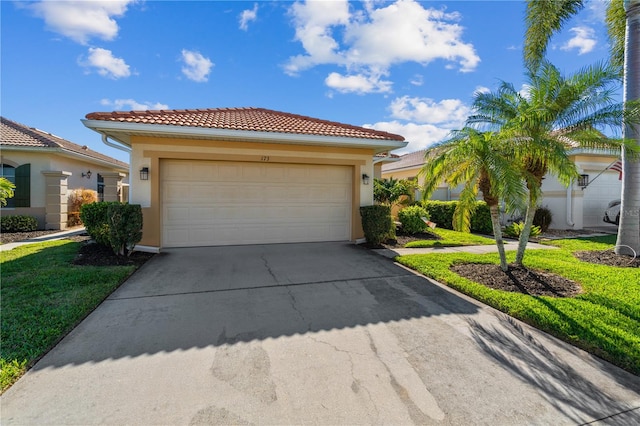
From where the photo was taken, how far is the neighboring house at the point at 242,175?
8023 mm

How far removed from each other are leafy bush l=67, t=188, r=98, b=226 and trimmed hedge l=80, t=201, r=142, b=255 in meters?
7.50

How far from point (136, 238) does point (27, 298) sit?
2.86 m

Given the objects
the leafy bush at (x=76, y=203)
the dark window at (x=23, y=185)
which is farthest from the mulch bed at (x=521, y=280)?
the dark window at (x=23, y=185)

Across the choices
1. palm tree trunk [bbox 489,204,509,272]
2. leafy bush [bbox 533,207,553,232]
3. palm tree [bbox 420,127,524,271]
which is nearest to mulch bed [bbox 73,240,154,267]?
palm tree [bbox 420,127,524,271]

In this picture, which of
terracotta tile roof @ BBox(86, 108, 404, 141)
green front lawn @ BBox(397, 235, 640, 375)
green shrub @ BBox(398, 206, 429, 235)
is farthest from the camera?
green shrub @ BBox(398, 206, 429, 235)

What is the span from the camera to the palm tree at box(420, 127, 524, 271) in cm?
527

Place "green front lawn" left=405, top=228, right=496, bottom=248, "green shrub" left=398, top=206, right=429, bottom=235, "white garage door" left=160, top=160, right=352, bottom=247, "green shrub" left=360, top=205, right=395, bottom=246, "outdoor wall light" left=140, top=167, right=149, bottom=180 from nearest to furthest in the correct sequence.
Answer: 1. "outdoor wall light" left=140, top=167, right=149, bottom=180
2. "white garage door" left=160, top=160, right=352, bottom=247
3. "green shrub" left=360, top=205, right=395, bottom=246
4. "green front lawn" left=405, top=228, right=496, bottom=248
5. "green shrub" left=398, top=206, right=429, bottom=235

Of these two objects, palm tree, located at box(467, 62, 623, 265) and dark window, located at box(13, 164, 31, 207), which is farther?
dark window, located at box(13, 164, 31, 207)

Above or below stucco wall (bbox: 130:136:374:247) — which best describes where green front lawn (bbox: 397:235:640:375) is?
below

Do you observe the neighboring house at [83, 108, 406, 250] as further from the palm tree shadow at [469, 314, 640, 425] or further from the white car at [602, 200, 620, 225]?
the white car at [602, 200, 620, 225]

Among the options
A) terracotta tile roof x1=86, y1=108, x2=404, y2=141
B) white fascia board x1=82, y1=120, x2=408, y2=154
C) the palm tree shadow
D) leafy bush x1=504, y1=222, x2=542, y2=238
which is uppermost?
terracotta tile roof x1=86, y1=108, x2=404, y2=141

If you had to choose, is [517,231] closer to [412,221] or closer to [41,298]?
[412,221]

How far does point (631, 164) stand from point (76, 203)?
780 inches

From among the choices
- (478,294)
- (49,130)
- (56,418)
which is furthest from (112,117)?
(49,130)
